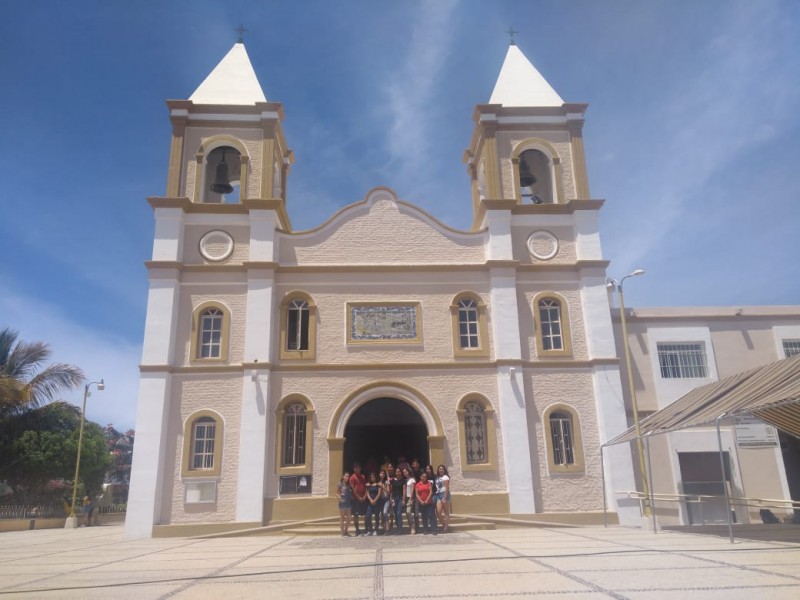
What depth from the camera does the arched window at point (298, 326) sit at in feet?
55.4

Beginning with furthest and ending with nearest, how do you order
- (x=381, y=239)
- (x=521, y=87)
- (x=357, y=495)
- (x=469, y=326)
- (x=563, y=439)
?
1. (x=521, y=87)
2. (x=381, y=239)
3. (x=469, y=326)
4. (x=563, y=439)
5. (x=357, y=495)

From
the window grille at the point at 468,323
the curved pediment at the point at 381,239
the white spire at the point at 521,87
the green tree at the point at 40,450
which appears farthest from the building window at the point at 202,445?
the green tree at the point at 40,450

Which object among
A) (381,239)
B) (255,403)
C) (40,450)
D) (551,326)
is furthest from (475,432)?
(40,450)

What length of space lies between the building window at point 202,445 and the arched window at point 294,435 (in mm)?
1562

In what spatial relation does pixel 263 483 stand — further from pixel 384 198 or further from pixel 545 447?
pixel 384 198

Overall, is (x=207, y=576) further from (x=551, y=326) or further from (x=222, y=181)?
(x=222, y=181)

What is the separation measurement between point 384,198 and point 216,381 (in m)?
7.21

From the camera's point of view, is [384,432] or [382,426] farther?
[384,432]

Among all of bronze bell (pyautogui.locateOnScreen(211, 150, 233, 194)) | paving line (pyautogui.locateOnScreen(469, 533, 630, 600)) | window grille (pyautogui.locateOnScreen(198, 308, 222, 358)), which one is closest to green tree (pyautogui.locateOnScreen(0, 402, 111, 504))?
window grille (pyautogui.locateOnScreen(198, 308, 222, 358))

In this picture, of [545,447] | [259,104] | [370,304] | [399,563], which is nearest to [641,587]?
[399,563]

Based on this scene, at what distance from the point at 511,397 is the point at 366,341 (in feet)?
13.9

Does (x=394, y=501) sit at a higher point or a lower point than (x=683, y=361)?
lower

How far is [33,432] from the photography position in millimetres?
26578

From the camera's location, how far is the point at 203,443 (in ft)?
53.1
